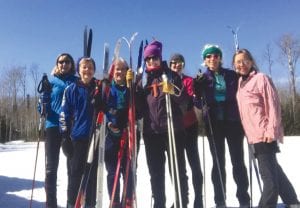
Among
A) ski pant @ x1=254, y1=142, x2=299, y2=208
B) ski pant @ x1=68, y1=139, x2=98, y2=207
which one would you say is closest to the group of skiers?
ski pant @ x1=68, y1=139, x2=98, y2=207

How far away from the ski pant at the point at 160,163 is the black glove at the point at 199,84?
0.57m

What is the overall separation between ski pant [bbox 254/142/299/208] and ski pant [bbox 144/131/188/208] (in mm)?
886

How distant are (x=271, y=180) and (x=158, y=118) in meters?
1.46

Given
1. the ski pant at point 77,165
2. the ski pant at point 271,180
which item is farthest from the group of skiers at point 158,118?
the ski pant at point 271,180

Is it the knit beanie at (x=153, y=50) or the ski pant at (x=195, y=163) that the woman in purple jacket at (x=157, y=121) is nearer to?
the knit beanie at (x=153, y=50)

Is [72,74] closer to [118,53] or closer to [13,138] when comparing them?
[118,53]

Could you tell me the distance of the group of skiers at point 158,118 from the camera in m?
4.22

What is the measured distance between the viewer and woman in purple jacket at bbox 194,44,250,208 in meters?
4.33

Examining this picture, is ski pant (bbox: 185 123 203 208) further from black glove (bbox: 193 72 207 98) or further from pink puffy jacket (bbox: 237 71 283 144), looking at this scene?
pink puffy jacket (bbox: 237 71 283 144)

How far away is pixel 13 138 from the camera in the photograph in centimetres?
5631

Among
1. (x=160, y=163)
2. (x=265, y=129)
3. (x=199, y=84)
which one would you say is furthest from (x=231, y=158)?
(x=199, y=84)

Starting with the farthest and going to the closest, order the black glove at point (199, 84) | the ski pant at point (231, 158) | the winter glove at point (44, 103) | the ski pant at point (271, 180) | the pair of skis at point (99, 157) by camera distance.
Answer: the winter glove at point (44, 103), the black glove at point (199, 84), the ski pant at point (231, 158), the pair of skis at point (99, 157), the ski pant at point (271, 180)

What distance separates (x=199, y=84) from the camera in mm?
4453

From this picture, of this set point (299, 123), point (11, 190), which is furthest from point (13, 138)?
point (11, 190)
